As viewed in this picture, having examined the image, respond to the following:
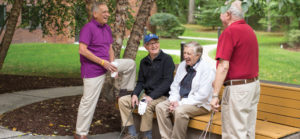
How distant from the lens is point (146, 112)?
5.15m

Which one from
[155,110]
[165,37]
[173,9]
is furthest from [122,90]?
[165,37]

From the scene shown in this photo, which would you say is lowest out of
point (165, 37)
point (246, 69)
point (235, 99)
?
point (165, 37)

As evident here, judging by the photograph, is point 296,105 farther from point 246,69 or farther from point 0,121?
point 0,121

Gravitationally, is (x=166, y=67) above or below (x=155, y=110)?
above

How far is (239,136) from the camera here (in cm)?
406

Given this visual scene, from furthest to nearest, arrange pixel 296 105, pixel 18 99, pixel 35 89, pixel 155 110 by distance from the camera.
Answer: pixel 35 89, pixel 18 99, pixel 155 110, pixel 296 105

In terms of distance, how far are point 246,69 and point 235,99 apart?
314 mm

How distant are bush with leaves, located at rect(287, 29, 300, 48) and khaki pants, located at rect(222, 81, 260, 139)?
19.5 m

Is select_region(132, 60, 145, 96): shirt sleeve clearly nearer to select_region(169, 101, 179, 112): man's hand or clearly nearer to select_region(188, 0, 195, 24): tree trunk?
select_region(169, 101, 179, 112): man's hand

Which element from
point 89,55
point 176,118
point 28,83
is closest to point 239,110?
point 176,118

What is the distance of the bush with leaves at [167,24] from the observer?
3100 cm

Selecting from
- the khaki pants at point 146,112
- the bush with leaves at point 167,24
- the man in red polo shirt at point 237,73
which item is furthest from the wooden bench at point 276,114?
the bush with leaves at point 167,24

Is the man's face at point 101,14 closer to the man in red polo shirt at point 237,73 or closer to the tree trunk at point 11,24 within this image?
the man in red polo shirt at point 237,73

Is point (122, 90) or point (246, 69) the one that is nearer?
point (246, 69)
